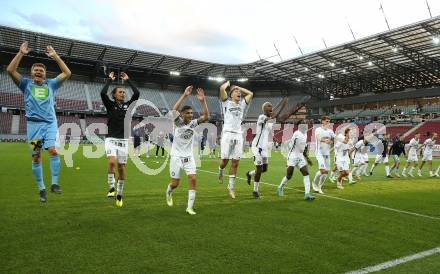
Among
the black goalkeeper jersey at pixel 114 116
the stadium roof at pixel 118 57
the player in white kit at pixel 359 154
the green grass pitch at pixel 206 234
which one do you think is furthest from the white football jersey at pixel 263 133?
the stadium roof at pixel 118 57

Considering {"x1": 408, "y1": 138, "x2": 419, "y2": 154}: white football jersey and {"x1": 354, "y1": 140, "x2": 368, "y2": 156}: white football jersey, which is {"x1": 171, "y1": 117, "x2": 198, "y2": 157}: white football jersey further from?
{"x1": 408, "y1": 138, "x2": 419, "y2": 154}: white football jersey

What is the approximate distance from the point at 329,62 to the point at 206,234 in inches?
1875

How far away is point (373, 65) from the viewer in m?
47.9

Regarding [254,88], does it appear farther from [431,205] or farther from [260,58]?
[431,205]

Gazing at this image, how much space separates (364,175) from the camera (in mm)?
17500

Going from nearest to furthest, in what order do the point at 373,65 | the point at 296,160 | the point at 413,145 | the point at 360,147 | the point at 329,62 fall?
the point at 296,160 < the point at 360,147 < the point at 413,145 < the point at 373,65 < the point at 329,62

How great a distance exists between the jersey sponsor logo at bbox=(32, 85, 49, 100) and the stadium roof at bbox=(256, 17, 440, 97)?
36.2 meters

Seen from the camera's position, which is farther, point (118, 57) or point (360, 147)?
point (118, 57)

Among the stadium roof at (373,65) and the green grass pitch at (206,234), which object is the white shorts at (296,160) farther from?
the stadium roof at (373,65)

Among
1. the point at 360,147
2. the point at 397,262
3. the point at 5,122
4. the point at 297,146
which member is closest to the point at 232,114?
the point at 297,146

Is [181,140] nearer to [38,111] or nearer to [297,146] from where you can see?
[38,111]

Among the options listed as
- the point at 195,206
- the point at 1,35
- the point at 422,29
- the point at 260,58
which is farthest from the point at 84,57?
the point at 195,206

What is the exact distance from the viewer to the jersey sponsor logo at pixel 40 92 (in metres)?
6.24

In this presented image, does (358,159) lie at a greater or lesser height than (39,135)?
lesser
